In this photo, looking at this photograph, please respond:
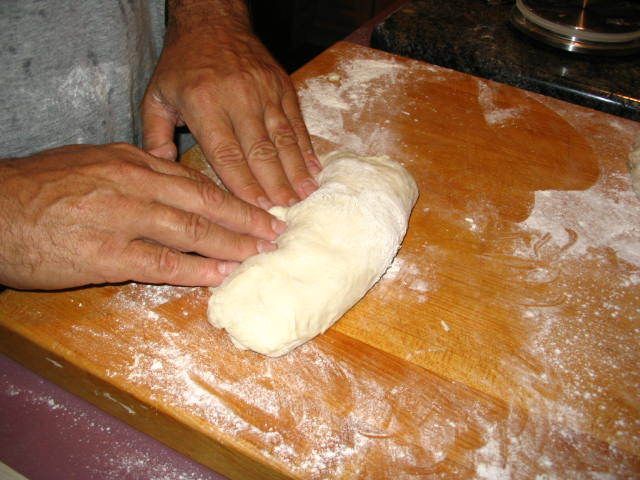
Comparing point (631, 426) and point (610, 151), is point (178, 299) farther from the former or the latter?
point (610, 151)

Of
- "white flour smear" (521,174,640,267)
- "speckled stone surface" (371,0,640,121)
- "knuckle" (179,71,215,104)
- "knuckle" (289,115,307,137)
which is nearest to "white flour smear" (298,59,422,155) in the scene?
"knuckle" (289,115,307,137)

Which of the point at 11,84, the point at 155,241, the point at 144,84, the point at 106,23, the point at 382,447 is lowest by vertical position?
the point at 382,447

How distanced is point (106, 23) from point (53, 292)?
80 centimetres

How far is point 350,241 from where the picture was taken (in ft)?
3.79

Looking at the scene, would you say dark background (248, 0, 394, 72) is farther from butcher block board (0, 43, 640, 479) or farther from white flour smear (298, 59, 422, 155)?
butcher block board (0, 43, 640, 479)

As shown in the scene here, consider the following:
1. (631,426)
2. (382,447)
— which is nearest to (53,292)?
(382,447)

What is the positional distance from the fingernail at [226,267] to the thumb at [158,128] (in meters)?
0.40

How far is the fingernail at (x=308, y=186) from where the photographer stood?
132 cm

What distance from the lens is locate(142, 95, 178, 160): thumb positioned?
1350 millimetres

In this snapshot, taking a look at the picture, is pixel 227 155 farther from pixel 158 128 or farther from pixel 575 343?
pixel 575 343

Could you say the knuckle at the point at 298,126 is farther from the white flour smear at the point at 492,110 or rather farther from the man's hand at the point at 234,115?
the white flour smear at the point at 492,110

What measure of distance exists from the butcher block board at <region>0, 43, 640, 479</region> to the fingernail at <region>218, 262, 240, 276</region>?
0.12 meters

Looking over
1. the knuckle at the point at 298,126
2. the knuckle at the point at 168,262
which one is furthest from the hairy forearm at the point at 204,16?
the knuckle at the point at 168,262

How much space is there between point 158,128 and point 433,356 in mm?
974
